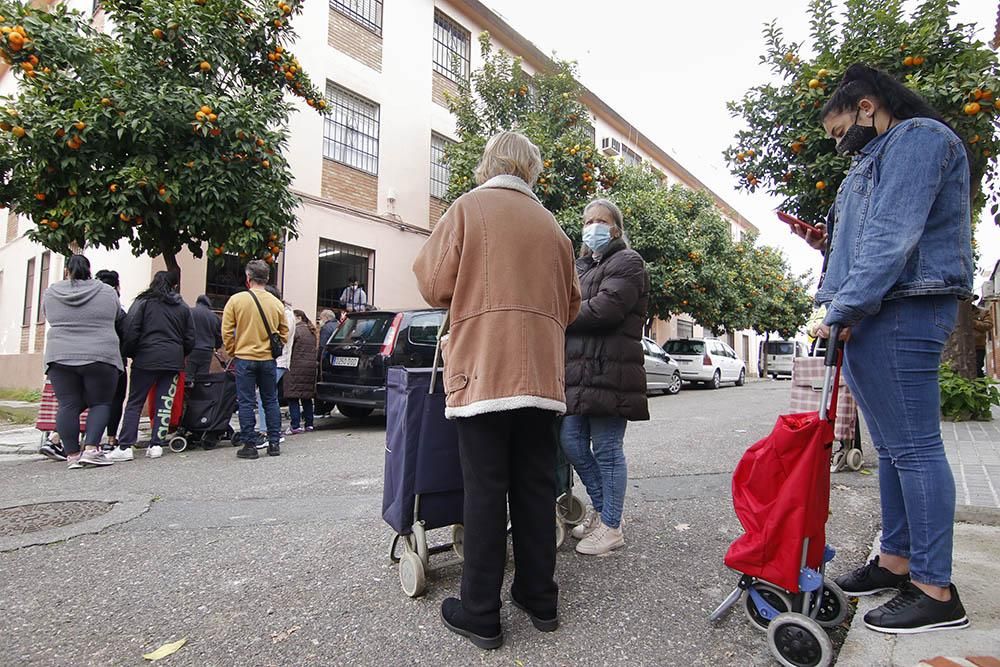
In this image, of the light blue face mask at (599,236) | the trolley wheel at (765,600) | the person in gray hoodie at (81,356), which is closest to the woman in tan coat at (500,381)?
the trolley wheel at (765,600)

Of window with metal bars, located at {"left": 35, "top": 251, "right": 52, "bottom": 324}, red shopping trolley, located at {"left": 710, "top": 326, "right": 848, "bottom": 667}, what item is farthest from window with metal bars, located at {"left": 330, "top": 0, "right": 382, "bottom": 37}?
red shopping trolley, located at {"left": 710, "top": 326, "right": 848, "bottom": 667}

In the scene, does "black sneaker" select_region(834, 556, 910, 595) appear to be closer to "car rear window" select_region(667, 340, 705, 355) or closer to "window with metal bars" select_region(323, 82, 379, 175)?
"window with metal bars" select_region(323, 82, 379, 175)

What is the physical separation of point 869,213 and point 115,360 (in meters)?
6.06

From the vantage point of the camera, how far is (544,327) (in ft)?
7.20

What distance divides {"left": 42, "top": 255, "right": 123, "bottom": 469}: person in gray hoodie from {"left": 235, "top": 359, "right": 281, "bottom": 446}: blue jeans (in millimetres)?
1091

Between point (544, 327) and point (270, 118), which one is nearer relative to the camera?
point (544, 327)

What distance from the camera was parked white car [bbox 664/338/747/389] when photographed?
18516 mm

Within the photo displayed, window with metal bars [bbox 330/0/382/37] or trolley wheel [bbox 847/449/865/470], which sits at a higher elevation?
window with metal bars [bbox 330/0/382/37]

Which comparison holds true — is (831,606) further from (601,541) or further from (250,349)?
(250,349)

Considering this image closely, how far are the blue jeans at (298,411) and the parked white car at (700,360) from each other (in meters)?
12.8

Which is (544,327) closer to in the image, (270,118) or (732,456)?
(732,456)

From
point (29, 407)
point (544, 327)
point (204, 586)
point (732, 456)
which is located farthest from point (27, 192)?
point (732, 456)

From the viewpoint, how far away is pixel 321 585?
266 cm

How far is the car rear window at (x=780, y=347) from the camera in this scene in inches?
1328
